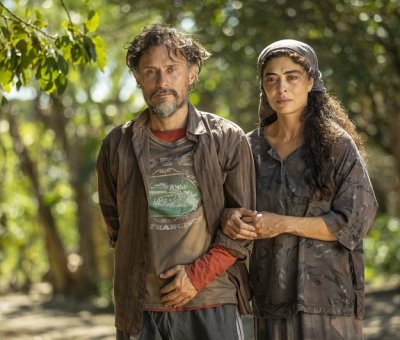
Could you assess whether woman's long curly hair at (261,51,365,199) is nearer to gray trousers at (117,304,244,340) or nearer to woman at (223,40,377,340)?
woman at (223,40,377,340)

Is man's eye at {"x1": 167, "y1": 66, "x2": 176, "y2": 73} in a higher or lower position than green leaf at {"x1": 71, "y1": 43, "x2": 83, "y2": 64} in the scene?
lower

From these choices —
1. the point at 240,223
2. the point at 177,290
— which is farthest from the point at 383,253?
the point at 177,290

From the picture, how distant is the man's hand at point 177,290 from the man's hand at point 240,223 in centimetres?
26

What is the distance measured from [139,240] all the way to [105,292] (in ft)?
43.1

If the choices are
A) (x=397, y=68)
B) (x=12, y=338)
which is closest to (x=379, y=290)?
(x=397, y=68)

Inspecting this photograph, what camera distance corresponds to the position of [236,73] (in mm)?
11867

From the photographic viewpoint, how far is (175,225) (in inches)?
142

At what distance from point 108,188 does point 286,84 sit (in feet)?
3.17

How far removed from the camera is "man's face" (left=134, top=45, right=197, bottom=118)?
3.68 meters

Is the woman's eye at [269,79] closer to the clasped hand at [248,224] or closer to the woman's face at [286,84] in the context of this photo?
the woman's face at [286,84]

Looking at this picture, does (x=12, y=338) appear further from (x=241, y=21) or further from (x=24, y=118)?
(x=24, y=118)

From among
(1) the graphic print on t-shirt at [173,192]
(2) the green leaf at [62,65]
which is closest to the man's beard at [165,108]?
(1) the graphic print on t-shirt at [173,192]

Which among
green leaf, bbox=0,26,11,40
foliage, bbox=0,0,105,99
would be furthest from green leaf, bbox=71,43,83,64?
green leaf, bbox=0,26,11,40

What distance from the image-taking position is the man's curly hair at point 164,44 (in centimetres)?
375
